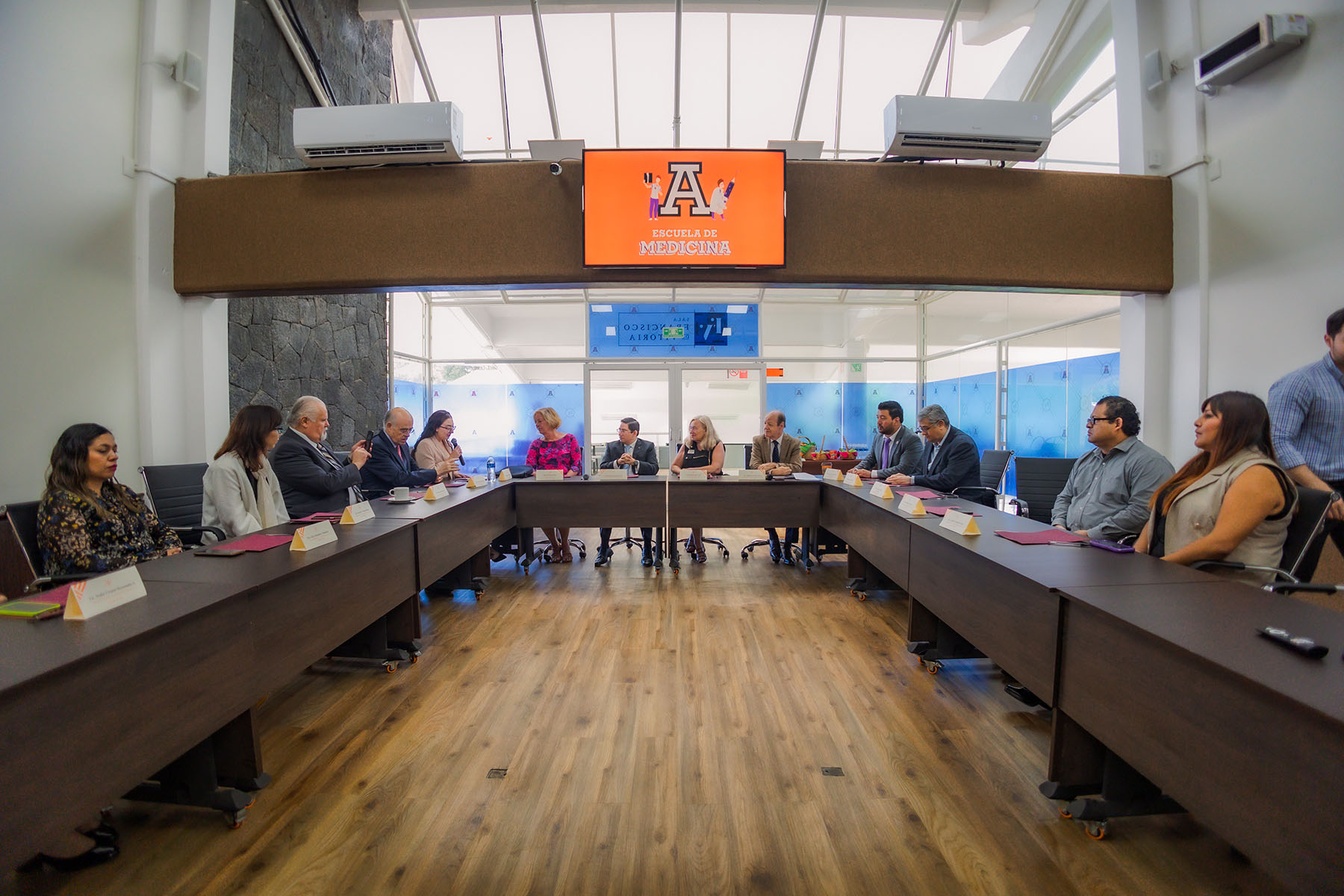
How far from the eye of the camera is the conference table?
1.03m

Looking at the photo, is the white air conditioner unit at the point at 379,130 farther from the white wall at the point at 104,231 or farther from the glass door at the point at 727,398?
the glass door at the point at 727,398

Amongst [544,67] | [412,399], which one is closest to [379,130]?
[544,67]

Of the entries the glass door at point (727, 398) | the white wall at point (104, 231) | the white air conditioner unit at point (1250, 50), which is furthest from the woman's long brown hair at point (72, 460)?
the white air conditioner unit at point (1250, 50)

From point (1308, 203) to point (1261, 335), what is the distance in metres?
0.70

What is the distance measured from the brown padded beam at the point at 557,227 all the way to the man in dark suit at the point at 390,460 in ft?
3.08

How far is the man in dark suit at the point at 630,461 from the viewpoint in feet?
15.2

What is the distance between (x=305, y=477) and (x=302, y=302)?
256cm

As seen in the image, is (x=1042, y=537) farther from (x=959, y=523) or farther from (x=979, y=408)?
(x=979, y=408)

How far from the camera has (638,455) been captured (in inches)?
202

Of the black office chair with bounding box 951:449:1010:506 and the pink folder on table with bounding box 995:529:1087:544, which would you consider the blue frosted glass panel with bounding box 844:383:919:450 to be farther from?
the pink folder on table with bounding box 995:529:1087:544

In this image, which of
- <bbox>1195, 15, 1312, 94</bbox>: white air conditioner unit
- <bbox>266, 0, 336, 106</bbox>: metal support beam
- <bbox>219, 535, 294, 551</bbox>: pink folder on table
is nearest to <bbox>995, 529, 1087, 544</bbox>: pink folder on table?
<bbox>219, 535, 294, 551</bbox>: pink folder on table

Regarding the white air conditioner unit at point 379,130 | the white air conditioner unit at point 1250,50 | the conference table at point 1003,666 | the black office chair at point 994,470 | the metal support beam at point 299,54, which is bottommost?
the conference table at point 1003,666

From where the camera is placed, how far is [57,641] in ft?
4.02

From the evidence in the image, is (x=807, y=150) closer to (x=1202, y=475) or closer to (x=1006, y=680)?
(x=1202, y=475)
